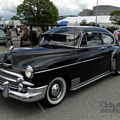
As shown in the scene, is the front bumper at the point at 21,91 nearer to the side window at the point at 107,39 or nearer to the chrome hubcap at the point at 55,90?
the chrome hubcap at the point at 55,90

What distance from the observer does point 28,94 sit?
4.13 m

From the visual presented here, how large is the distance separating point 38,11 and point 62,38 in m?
46.6

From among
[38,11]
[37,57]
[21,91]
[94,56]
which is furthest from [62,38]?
[38,11]

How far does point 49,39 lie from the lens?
6078mm

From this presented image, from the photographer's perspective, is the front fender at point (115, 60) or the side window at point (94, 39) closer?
the side window at point (94, 39)

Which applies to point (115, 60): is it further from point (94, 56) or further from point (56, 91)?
point (56, 91)

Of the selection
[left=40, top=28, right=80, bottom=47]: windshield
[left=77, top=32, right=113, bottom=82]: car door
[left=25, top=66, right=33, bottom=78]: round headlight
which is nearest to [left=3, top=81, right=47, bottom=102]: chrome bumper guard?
[left=25, top=66, right=33, bottom=78]: round headlight

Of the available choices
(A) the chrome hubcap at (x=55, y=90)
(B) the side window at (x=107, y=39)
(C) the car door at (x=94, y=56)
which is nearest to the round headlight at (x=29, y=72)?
(A) the chrome hubcap at (x=55, y=90)

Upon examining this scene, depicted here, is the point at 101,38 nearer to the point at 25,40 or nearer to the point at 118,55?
the point at 118,55

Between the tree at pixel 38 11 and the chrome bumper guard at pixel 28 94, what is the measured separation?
45336mm

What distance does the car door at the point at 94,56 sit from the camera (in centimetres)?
541

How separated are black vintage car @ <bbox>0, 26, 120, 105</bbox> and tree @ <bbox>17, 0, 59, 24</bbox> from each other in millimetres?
43391

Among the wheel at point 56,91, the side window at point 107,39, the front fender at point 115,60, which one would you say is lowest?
the wheel at point 56,91

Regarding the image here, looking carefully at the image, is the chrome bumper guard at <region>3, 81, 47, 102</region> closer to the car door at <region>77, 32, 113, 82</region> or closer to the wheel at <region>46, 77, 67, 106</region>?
the wheel at <region>46, 77, 67, 106</region>
